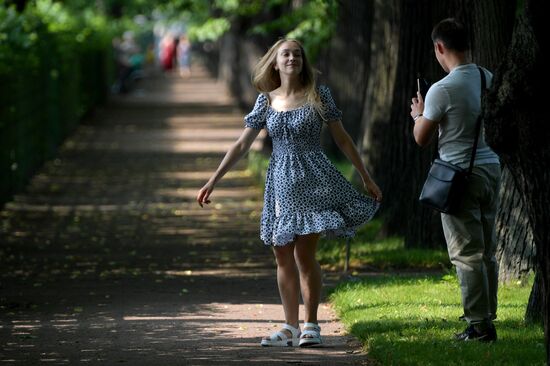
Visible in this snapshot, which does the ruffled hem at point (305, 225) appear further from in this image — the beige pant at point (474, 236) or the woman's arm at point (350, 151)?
the beige pant at point (474, 236)

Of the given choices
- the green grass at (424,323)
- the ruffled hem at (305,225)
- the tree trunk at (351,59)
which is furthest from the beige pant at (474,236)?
the tree trunk at (351,59)

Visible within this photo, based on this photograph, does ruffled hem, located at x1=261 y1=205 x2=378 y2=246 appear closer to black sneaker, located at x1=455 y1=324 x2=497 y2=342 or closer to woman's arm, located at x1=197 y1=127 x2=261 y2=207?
woman's arm, located at x1=197 y1=127 x2=261 y2=207

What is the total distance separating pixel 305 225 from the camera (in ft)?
28.7

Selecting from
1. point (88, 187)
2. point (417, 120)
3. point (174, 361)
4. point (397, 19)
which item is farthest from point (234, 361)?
point (88, 187)

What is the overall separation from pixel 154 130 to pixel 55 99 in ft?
24.2

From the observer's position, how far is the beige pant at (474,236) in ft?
26.7

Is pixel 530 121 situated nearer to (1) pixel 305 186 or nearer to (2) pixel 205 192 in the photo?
(1) pixel 305 186

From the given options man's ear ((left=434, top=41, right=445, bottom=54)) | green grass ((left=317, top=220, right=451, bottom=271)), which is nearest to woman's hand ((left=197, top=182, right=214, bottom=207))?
man's ear ((left=434, top=41, right=445, bottom=54))

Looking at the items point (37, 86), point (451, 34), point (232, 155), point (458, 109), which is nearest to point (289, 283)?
point (232, 155)

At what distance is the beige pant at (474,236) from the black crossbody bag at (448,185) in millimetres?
68

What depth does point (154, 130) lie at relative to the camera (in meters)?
34.2

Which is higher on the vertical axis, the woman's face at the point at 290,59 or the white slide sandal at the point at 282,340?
the woman's face at the point at 290,59

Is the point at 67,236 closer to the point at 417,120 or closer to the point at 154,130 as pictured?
the point at 417,120

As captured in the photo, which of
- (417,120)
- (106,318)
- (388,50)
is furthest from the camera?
(388,50)
